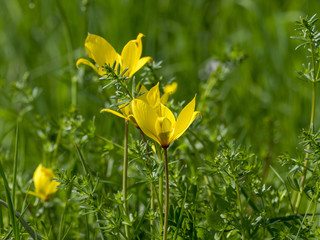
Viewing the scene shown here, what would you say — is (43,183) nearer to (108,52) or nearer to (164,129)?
(108,52)

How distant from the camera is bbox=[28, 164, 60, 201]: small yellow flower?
168cm

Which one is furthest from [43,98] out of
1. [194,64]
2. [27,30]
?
[194,64]

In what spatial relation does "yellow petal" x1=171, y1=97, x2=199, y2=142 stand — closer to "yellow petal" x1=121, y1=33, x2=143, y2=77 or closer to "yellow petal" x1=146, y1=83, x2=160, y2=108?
"yellow petal" x1=146, y1=83, x2=160, y2=108

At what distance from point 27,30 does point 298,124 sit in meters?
2.12

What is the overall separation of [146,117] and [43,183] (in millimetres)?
673

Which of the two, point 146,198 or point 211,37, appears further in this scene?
point 211,37

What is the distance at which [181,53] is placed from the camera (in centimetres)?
350

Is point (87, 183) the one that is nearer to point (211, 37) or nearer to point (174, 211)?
point (174, 211)

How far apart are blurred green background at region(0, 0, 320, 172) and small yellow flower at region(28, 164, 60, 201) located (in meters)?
0.81

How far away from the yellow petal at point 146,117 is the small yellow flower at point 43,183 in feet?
2.01

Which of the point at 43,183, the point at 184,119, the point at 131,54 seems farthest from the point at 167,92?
the point at 43,183

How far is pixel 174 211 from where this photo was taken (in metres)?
1.37

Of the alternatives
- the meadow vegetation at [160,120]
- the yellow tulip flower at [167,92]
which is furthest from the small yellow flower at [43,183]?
the yellow tulip flower at [167,92]

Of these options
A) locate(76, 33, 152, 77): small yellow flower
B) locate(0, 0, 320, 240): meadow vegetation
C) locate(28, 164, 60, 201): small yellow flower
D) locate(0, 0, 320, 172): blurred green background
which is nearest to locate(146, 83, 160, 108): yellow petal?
locate(0, 0, 320, 240): meadow vegetation
